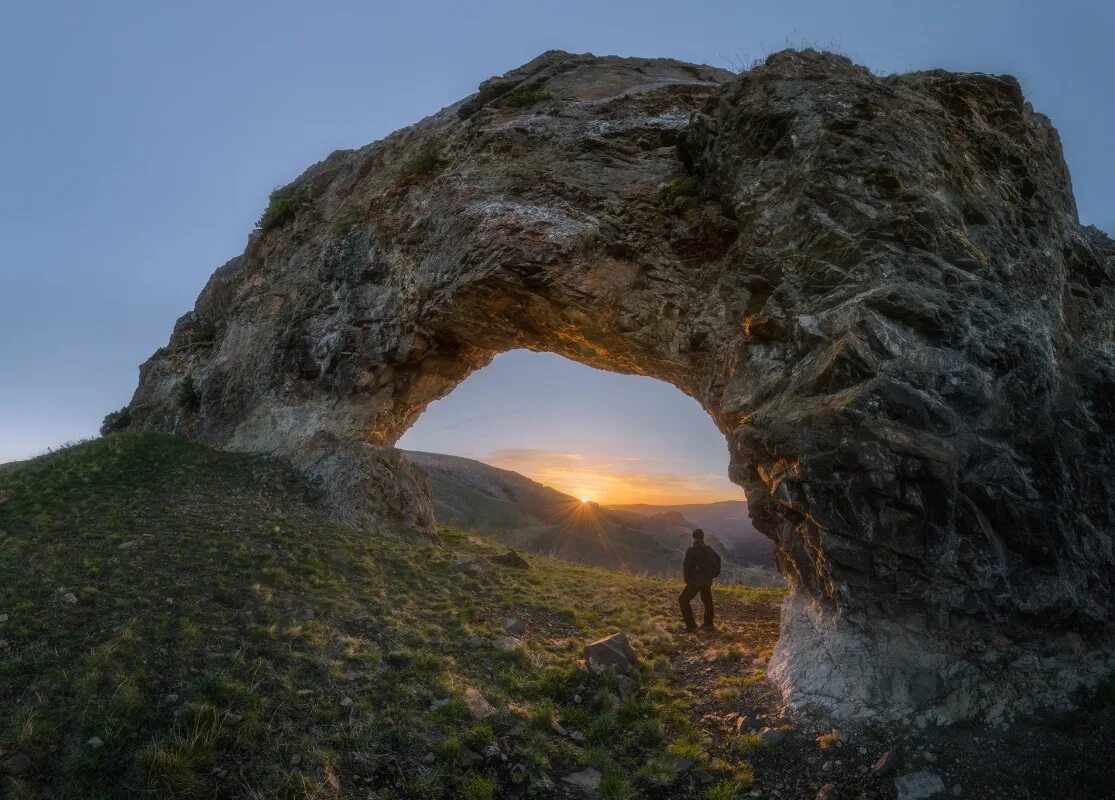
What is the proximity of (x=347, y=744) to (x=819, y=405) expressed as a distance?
29.5 ft

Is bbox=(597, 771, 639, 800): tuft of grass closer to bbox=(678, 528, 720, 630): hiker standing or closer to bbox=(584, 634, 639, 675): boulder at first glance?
bbox=(584, 634, 639, 675): boulder

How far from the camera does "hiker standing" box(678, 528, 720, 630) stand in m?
14.0

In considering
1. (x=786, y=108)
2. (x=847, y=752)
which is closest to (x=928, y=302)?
(x=786, y=108)

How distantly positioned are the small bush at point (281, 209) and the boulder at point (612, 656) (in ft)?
91.5

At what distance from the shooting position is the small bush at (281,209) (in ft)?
97.6

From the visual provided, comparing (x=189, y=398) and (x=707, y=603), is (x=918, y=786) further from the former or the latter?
(x=189, y=398)

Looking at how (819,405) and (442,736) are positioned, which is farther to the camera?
(819,405)

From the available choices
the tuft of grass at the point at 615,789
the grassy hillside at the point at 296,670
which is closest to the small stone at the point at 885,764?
the grassy hillside at the point at 296,670

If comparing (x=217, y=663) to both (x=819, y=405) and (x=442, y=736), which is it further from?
(x=819, y=405)

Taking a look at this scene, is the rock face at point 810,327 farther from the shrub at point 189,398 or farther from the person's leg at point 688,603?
the person's leg at point 688,603

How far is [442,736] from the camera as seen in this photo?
7520mm

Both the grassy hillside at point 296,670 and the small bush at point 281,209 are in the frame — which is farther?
the small bush at point 281,209

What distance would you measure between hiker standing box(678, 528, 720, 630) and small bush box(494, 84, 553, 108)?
18783 millimetres

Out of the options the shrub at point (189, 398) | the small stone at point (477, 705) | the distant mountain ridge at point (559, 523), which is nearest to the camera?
the small stone at point (477, 705)
